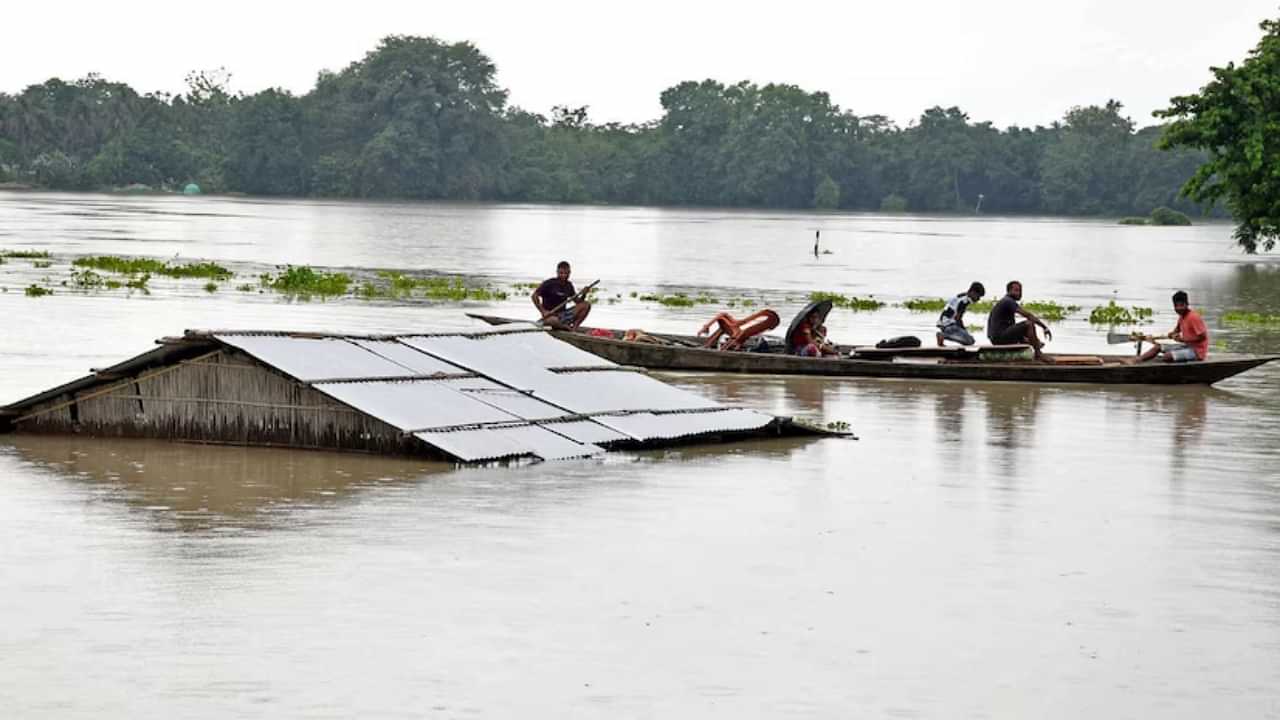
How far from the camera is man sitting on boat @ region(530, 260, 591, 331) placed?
2339 cm

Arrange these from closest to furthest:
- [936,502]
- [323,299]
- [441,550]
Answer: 1. [441,550]
2. [936,502]
3. [323,299]

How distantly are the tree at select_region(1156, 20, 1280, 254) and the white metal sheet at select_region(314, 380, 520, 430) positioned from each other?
35.7 meters

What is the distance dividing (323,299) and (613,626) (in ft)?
85.4

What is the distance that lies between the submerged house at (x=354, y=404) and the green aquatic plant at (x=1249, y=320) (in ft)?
68.3

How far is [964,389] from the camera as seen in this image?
845 inches

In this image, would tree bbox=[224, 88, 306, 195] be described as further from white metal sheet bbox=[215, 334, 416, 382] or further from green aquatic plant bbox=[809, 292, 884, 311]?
white metal sheet bbox=[215, 334, 416, 382]

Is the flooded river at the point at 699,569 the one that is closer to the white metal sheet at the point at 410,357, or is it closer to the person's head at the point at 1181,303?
the person's head at the point at 1181,303

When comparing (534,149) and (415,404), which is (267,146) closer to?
(534,149)


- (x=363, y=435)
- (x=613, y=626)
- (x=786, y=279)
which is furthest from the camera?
(x=786, y=279)

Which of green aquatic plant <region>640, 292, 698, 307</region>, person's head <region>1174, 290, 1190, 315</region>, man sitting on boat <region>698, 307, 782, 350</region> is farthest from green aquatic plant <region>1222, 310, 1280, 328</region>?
man sitting on boat <region>698, 307, 782, 350</region>

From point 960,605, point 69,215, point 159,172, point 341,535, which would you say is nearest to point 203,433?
point 341,535

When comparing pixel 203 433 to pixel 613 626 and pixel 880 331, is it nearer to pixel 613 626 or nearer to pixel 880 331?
pixel 613 626

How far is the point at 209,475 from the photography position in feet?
45.5

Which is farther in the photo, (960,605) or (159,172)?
(159,172)
